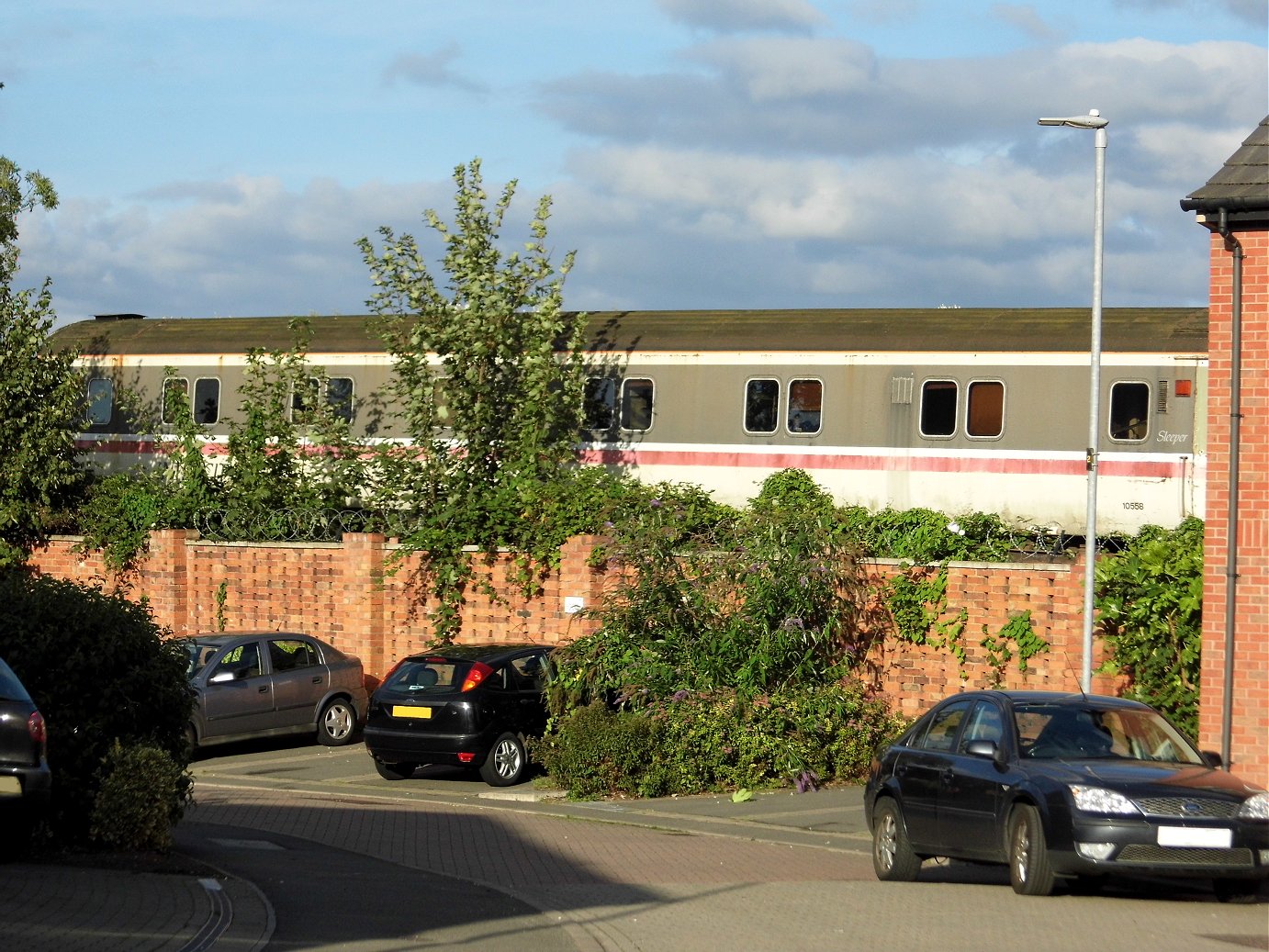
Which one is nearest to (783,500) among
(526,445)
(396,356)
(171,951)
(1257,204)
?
(526,445)

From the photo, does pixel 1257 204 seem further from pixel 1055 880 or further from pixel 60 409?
pixel 60 409

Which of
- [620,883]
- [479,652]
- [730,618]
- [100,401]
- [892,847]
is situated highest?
[100,401]

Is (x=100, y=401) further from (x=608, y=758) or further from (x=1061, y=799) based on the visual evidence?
(x=1061, y=799)

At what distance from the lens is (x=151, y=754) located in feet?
42.1

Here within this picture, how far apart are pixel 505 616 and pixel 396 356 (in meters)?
5.33

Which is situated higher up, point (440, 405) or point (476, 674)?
point (440, 405)

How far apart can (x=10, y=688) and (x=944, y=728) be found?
6.92 metres

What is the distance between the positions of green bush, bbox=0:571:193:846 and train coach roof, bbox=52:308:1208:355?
44.2 feet

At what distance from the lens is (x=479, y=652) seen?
67.1ft

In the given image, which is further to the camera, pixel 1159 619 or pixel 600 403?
pixel 600 403

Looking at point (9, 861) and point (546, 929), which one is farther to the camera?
point (9, 861)

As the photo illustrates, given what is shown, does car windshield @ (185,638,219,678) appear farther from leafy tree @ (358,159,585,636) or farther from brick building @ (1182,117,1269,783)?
brick building @ (1182,117,1269,783)

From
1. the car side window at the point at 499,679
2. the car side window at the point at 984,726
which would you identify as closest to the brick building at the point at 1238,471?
the car side window at the point at 984,726

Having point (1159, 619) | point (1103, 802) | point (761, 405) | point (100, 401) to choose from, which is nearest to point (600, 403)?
point (761, 405)
